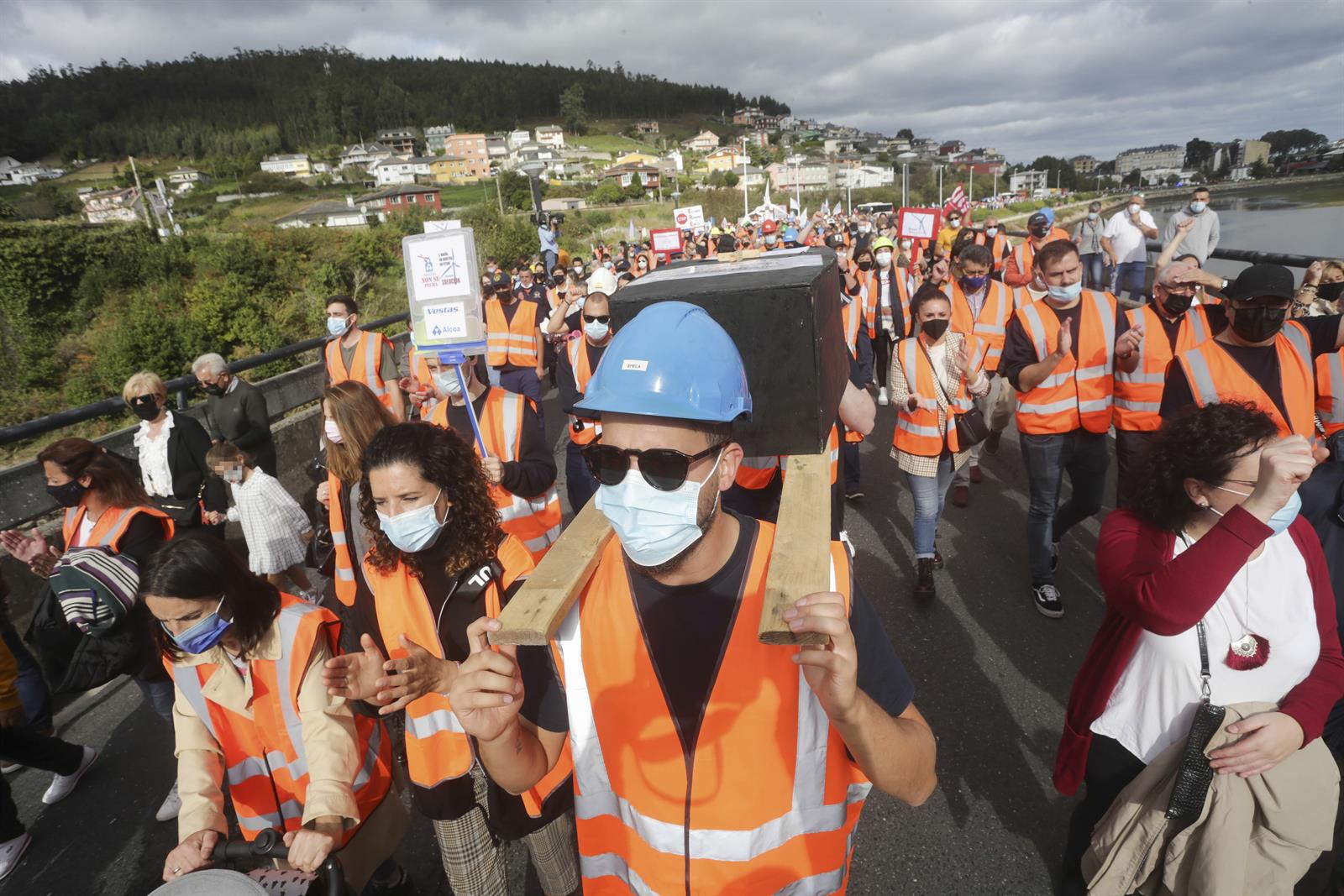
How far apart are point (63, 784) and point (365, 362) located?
3.57 metres

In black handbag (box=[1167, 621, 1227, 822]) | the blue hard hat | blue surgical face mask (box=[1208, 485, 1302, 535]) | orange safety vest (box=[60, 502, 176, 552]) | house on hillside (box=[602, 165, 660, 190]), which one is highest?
house on hillside (box=[602, 165, 660, 190])

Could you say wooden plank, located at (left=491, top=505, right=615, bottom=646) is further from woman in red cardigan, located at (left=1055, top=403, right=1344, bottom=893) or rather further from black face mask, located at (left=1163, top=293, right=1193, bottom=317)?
black face mask, located at (left=1163, top=293, right=1193, bottom=317)

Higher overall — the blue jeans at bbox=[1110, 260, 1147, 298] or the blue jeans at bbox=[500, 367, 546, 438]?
the blue jeans at bbox=[1110, 260, 1147, 298]

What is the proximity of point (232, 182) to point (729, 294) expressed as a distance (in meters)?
117

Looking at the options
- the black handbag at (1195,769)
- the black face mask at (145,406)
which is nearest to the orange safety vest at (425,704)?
the black handbag at (1195,769)

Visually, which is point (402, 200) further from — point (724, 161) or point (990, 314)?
point (990, 314)

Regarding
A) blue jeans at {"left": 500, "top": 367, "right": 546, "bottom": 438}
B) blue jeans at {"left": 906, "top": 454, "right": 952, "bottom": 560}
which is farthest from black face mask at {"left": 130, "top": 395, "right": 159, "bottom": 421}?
blue jeans at {"left": 906, "top": 454, "right": 952, "bottom": 560}

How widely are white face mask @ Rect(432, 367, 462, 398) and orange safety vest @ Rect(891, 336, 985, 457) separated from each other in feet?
9.00

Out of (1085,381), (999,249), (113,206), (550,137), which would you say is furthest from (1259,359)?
(550,137)

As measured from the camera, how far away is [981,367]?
4.62 m

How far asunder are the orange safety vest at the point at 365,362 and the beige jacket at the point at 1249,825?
19.0 feet

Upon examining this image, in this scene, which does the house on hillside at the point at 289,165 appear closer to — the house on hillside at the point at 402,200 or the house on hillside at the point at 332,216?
the house on hillside at the point at 402,200

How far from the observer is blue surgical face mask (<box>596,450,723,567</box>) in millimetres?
1358

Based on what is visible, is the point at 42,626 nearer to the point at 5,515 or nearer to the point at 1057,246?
the point at 5,515
